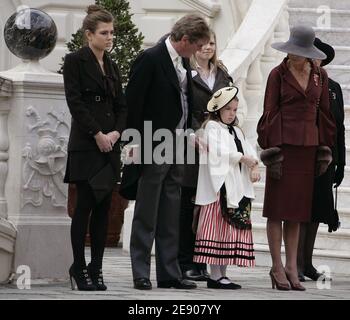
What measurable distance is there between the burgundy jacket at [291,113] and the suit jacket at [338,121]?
0.86m

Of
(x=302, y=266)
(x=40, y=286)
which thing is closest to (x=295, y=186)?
(x=302, y=266)

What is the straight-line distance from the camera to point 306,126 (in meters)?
10.0

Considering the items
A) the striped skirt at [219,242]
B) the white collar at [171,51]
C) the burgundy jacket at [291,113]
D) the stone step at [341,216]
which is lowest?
the striped skirt at [219,242]

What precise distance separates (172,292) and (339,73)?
5613 millimetres

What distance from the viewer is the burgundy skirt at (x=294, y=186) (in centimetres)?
1008

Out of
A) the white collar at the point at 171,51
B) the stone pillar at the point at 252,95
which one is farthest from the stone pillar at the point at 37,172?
the stone pillar at the point at 252,95

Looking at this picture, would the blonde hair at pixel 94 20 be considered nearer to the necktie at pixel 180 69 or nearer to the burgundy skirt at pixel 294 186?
the necktie at pixel 180 69

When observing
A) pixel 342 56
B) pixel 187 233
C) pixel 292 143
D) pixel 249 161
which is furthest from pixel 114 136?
pixel 342 56

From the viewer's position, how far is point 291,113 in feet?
33.0

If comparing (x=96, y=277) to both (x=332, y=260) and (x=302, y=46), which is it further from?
(x=332, y=260)

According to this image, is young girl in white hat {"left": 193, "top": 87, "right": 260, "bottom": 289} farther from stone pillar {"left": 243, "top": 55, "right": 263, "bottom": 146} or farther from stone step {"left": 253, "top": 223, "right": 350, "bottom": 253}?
stone pillar {"left": 243, "top": 55, "right": 263, "bottom": 146}
